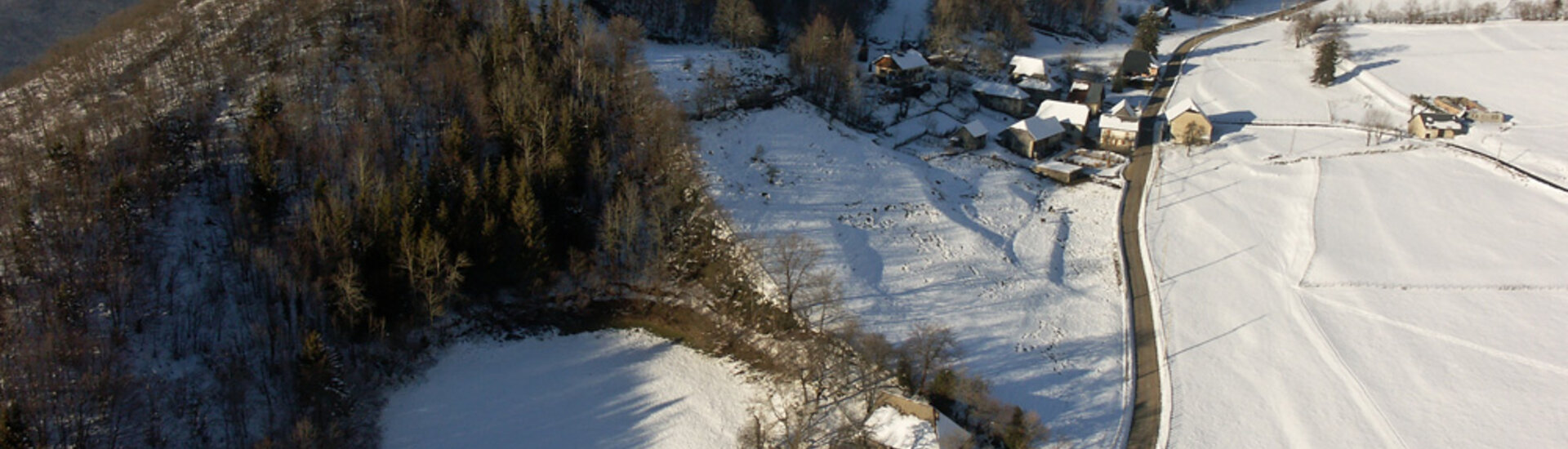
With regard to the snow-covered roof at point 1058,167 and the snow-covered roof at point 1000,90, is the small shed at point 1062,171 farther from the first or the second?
the snow-covered roof at point 1000,90

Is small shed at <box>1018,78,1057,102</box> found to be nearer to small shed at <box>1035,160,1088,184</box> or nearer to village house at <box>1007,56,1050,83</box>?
village house at <box>1007,56,1050,83</box>

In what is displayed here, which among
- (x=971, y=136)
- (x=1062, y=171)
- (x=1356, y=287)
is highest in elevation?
(x=971, y=136)

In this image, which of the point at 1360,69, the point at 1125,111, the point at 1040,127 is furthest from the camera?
the point at 1360,69

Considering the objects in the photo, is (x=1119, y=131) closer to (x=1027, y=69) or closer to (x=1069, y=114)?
(x=1069, y=114)

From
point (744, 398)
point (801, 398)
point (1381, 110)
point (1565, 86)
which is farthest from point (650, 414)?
point (1565, 86)

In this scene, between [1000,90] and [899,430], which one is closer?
[899,430]

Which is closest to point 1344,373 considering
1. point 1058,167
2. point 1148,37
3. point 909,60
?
point 1058,167
